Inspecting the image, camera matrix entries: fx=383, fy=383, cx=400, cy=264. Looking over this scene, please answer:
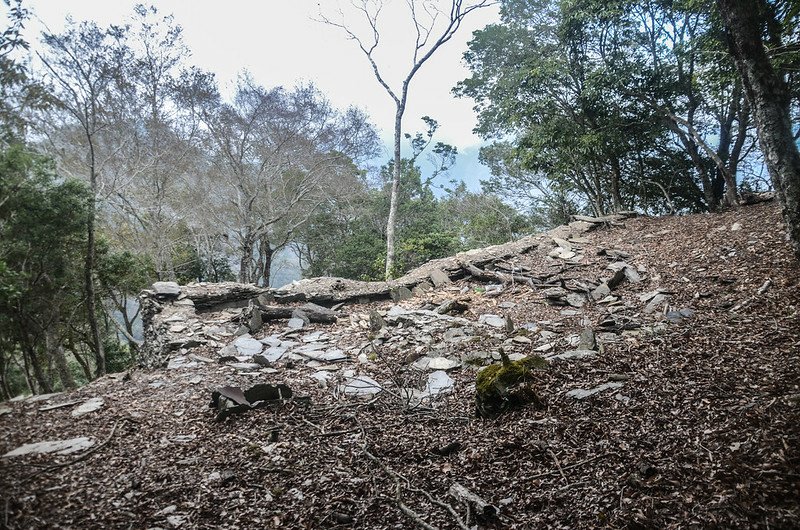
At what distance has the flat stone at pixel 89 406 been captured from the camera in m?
2.80

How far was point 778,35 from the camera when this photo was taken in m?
6.59

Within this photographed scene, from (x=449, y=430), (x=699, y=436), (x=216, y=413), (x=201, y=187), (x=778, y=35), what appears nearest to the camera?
(x=699, y=436)

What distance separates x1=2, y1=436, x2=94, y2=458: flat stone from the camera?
1.58 metres

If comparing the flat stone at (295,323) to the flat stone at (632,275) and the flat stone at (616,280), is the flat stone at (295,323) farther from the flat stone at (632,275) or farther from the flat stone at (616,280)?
the flat stone at (632,275)

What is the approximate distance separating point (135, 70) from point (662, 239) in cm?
1440

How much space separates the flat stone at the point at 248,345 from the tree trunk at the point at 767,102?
6696 mm

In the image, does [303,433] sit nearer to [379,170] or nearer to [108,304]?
[108,304]

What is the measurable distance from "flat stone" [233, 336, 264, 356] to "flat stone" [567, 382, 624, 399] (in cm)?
383

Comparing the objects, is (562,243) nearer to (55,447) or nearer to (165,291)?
(165,291)

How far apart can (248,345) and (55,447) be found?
3.46m

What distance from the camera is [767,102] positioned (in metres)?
4.35

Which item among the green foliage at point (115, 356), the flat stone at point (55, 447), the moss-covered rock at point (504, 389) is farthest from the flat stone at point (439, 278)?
the green foliage at point (115, 356)

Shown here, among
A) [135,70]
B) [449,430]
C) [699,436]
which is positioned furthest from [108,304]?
[699,436]

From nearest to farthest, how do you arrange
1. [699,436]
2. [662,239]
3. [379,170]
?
[699,436]
[662,239]
[379,170]
